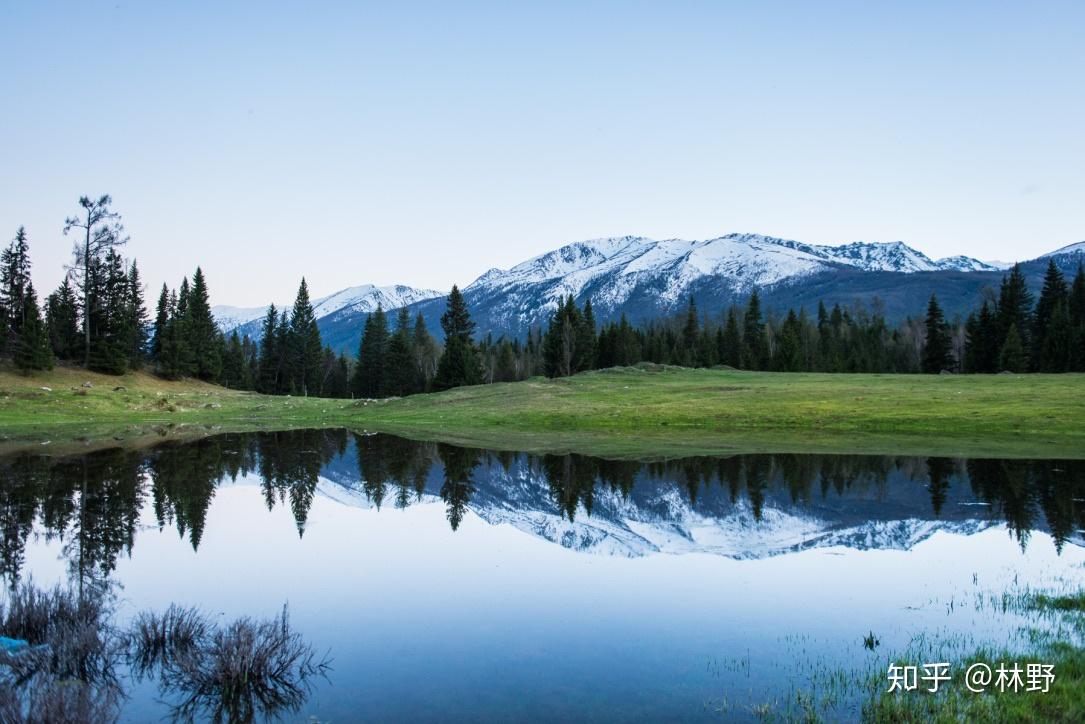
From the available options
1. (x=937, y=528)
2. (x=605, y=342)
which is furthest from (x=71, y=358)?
(x=937, y=528)

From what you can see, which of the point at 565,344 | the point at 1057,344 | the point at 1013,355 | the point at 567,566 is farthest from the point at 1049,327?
the point at 567,566

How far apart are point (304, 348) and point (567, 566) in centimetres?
11852

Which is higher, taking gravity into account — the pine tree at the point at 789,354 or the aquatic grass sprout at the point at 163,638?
the pine tree at the point at 789,354

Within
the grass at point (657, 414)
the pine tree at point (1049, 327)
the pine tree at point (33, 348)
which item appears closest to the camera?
the grass at point (657, 414)

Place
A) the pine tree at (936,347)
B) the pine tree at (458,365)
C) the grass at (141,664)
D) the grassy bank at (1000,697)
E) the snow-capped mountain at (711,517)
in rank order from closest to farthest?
the grass at (141,664)
the grassy bank at (1000,697)
the snow-capped mountain at (711,517)
the pine tree at (458,365)
the pine tree at (936,347)

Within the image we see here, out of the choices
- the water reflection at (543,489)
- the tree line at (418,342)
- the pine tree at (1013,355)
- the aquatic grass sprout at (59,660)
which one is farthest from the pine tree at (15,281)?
the pine tree at (1013,355)

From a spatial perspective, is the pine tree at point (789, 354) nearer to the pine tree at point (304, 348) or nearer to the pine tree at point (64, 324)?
the pine tree at point (304, 348)

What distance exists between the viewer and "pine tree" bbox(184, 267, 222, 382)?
343 ft

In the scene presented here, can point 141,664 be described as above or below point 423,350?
below

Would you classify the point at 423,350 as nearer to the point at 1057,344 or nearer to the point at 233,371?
the point at 233,371

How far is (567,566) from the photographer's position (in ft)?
59.1

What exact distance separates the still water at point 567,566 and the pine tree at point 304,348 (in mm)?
95997

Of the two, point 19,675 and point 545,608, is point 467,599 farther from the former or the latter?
point 19,675

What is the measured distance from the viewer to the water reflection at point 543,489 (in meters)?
21.5
